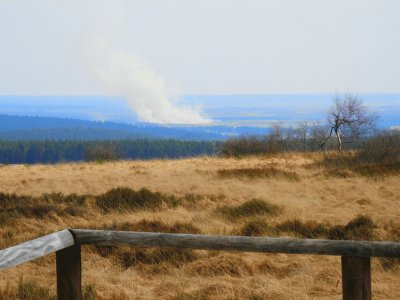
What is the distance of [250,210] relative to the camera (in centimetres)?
1272

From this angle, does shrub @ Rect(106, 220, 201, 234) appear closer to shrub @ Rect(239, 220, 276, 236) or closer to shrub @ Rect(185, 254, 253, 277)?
shrub @ Rect(239, 220, 276, 236)

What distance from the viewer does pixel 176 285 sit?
7285 millimetres

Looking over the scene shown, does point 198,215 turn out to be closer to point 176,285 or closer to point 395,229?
point 395,229

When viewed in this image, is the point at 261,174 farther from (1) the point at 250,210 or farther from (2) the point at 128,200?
(1) the point at 250,210

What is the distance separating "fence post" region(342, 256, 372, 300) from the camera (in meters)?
4.08

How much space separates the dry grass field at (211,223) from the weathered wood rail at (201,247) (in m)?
2.05

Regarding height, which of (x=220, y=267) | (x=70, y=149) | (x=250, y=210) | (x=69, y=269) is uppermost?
(x=69, y=269)

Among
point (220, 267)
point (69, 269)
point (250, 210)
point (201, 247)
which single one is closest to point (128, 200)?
point (250, 210)

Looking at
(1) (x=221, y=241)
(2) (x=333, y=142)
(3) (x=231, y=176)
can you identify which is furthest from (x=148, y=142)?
(1) (x=221, y=241)

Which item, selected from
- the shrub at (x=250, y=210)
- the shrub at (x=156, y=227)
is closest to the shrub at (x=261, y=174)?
the shrub at (x=250, y=210)

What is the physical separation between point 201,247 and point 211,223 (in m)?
6.96

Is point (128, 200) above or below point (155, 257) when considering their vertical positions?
above

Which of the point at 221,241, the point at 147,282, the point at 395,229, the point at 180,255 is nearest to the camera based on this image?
the point at 221,241

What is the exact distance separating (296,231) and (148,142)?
356ft
